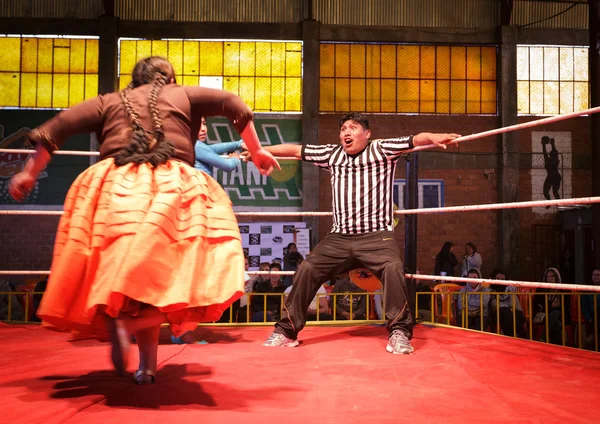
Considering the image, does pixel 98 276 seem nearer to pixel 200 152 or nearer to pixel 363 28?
pixel 200 152

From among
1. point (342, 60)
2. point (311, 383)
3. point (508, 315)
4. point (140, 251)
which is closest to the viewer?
point (140, 251)

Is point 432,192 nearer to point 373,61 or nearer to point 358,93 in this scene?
point 358,93

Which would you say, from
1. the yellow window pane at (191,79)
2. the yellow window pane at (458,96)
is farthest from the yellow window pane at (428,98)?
the yellow window pane at (191,79)

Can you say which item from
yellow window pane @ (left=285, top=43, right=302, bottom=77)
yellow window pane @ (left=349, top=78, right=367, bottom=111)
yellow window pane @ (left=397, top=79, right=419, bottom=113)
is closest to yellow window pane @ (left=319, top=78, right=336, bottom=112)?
yellow window pane @ (left=349, top=78, right=367, bottom=111)

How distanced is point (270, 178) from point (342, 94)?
7.00 ft

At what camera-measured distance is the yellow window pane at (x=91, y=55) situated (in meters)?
10.8

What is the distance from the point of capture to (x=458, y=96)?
441 inches

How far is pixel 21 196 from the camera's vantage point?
Result: 2.16 metres

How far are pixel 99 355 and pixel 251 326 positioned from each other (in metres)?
1.30

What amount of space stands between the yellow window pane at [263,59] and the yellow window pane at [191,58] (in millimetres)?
1136

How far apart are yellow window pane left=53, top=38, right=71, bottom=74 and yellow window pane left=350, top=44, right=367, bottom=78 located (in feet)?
17.6

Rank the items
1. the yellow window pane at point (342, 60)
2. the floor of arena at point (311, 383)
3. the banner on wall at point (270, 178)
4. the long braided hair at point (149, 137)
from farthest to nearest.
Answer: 1. the yellow window pane at point (342, 60)
2. the banner on wall at point (270, 178)
3. the long braided hair at point (149, 137)
4. the floor of arena at point (311, 383)

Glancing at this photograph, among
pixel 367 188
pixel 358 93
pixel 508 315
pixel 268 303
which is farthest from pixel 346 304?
pixel 358 93

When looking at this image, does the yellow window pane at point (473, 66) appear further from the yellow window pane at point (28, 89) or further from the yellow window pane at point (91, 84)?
the yellow window pane at point (28, 89)
